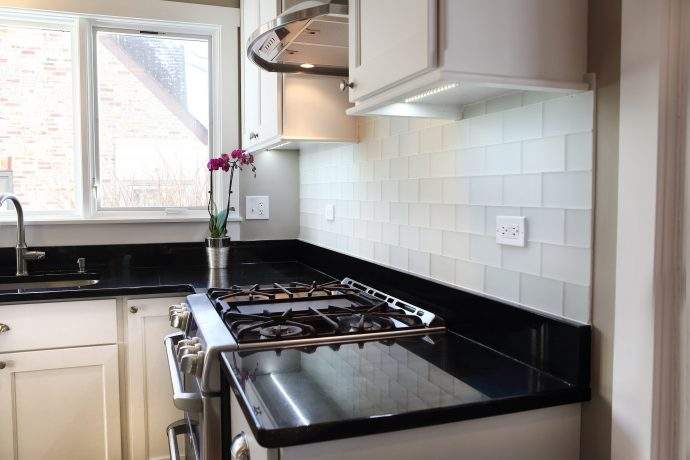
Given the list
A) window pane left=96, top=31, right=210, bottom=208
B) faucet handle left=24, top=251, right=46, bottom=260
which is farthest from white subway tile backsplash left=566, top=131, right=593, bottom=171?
faucet handle left=24, top=251, right=46, bottom=260

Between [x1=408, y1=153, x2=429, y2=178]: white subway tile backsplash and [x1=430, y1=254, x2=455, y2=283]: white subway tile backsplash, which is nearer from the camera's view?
[x1=430, y1=254, x2=455, y2=283]: white subway tile backsplash

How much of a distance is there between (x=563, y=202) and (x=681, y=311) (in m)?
0.31

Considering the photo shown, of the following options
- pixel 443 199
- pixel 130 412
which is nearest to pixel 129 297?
pixel 130 412

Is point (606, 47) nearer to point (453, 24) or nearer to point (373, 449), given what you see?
point (453, 24)

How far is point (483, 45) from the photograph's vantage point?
1110mm

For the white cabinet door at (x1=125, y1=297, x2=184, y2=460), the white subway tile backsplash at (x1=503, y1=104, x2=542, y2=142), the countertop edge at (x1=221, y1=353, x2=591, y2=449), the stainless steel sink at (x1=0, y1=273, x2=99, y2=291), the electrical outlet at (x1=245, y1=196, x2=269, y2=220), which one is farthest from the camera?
the electrical outlet at (x1=245, y1=196, x2=269, y2=220)

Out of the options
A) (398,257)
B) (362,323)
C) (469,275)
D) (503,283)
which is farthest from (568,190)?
(398,257)

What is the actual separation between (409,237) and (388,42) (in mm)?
798

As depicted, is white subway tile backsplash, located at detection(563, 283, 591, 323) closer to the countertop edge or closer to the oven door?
the countertop edge

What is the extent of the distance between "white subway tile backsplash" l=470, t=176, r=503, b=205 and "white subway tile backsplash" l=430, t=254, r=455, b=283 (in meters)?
0.21

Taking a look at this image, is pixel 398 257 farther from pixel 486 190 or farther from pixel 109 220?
pixel 109 220

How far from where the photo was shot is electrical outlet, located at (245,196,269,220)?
10.2 ft

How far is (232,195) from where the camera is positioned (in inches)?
120

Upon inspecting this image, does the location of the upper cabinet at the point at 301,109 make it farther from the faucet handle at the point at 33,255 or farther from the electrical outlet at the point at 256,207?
the faucet handle at the point at 33,255
